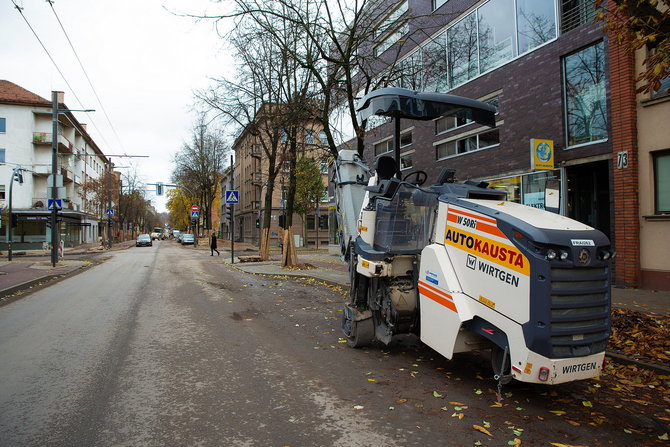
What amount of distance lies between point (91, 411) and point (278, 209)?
41700 millimetres

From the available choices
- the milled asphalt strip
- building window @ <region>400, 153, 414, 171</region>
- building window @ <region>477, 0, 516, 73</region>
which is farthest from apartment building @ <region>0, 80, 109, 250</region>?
building window @ <region>477, 0, 516, 73</region>

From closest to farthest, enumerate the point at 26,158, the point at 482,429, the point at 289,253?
the point at 482,429
the point at 289,253
the point at 26,158

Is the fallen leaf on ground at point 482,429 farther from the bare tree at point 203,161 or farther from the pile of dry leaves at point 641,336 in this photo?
the bare tree at point 203,161

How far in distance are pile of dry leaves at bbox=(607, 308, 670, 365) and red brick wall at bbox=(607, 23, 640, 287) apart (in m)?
3.86

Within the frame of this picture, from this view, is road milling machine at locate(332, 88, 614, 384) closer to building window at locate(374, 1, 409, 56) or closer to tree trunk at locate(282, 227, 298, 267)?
building window at locate(374, 1, 409, 56)

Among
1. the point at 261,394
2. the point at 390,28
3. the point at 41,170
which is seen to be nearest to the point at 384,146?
the point at 390,28

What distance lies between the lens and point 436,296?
428 centimetres

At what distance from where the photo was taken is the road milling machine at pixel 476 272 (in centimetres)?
334

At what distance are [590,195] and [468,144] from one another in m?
4.92

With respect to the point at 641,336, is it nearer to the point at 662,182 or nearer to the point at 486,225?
the point at 486,225

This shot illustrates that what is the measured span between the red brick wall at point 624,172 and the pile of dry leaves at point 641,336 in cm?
386

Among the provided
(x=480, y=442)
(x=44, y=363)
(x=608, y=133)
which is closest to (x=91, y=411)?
(x=44, y=363)

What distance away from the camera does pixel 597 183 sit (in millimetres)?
12164

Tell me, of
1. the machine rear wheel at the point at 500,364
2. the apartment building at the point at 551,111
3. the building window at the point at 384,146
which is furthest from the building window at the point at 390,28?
the machine rear wheel at the point at 500,364
